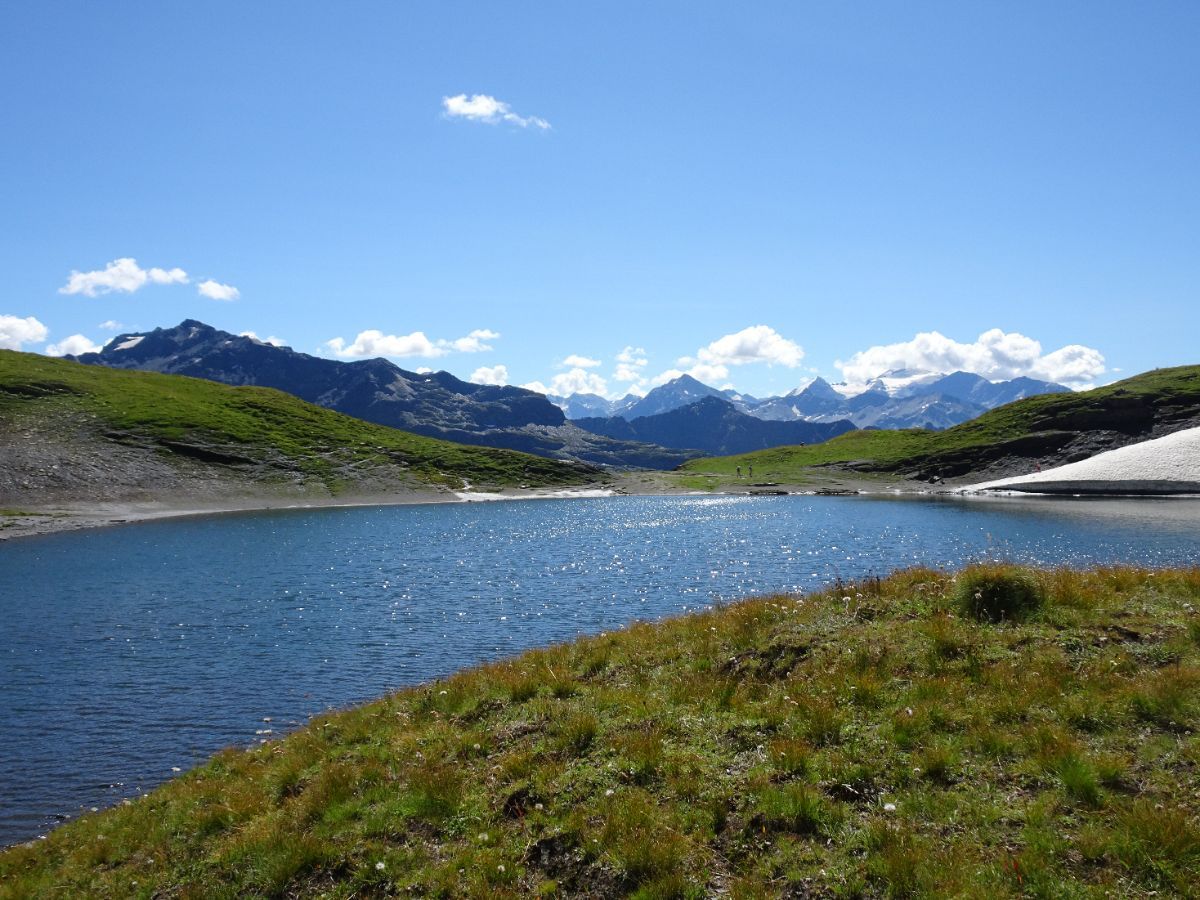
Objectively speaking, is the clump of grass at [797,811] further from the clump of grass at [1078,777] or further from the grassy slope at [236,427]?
the grassy slope at [236,427]

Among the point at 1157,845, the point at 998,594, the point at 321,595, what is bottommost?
the point at 321,595

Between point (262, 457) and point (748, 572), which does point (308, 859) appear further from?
point (262, 457)

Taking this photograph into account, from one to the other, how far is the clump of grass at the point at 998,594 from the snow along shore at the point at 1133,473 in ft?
441

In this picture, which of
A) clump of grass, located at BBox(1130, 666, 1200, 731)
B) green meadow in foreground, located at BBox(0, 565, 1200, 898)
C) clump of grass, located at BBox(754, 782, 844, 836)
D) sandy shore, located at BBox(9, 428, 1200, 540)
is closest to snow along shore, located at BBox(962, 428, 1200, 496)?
sandy shore, located at BBox(9, 428, 1200, 540)

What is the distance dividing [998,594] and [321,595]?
41.1 meters

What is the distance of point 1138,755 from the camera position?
9898mm

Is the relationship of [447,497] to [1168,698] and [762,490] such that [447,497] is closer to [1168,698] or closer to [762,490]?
[762,490]

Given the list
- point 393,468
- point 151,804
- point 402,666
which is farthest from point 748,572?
point 393,468

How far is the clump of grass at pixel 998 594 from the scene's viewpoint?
1633 centimetres

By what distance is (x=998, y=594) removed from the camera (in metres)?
16.8

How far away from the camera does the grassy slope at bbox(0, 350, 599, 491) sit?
14125 cm

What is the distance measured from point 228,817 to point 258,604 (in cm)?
3324

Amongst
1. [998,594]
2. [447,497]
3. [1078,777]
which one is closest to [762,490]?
[447,497]

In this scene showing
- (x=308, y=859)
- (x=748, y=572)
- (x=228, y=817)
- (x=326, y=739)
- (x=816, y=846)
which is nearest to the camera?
(x=816, y=846)
